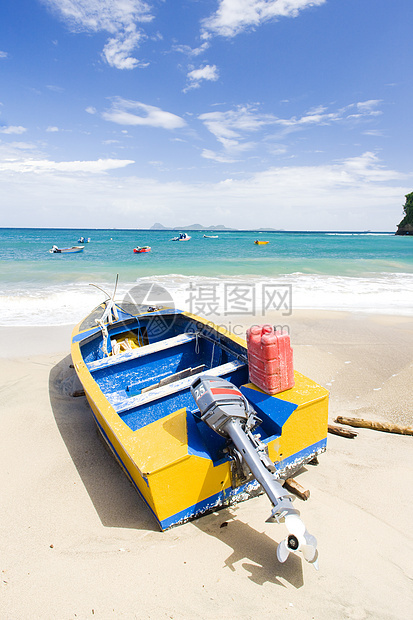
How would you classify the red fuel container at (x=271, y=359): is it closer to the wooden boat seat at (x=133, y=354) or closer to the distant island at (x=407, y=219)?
the wooden boat seat at (x=133, y=354)

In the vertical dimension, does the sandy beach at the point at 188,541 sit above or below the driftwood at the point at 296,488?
below

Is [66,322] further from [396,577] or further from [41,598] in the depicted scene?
[396,577]

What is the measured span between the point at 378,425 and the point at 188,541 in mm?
2635

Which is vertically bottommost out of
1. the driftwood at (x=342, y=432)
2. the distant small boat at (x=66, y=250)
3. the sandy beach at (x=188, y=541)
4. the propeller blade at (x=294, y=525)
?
the sandy beach at (x=188, y=541)

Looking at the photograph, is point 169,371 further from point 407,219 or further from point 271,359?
point 407,219

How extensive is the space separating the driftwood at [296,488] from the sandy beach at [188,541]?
0.07 metres

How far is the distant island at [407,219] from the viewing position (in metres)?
93.0

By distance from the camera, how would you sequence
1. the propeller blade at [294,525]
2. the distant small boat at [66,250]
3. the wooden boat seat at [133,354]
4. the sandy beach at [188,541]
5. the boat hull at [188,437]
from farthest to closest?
the distant small boat at [66,250] → the wooden boat seat at [133,354] → the boat hull at [188,437] → the sandy beach at [188,541] → the propeller blade at [294,525]

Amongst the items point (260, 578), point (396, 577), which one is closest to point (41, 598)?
point (260, 578)

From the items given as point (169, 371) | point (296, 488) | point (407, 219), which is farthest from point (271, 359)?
point (407, 219)

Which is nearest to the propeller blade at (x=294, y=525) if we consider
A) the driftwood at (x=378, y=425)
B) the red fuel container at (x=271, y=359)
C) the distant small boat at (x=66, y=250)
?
the red fuel container at (x=271, y=359)

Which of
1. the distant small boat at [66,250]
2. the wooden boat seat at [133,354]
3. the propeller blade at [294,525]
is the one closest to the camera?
the propeller blade at [294,525]

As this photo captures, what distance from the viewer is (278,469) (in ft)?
9.32

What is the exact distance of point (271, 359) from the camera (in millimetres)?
2930
